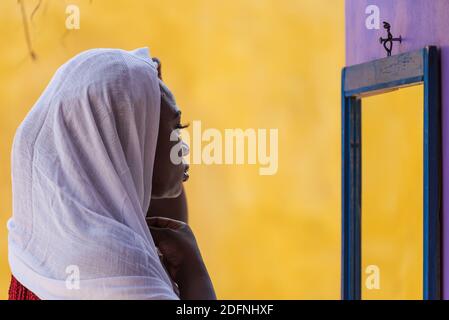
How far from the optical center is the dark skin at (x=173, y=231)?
1210 mm

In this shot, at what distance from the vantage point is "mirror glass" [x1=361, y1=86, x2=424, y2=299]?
3.00 metres

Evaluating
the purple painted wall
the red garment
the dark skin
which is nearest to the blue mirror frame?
the purple painted wall

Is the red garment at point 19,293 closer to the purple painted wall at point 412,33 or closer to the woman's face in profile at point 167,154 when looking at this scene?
the woman's face in profile at point 167,154

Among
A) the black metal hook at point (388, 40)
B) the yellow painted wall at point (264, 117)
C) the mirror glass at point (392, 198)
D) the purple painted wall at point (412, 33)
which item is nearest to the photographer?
the purple painted wall at point (412, 33)

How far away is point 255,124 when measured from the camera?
370 centimetres

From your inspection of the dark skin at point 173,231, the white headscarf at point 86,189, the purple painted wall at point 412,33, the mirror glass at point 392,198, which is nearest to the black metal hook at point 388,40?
the purple painted wall at point 412,33

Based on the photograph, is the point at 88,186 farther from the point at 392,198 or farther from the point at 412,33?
the point at 392,198

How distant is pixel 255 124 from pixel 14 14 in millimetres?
1296

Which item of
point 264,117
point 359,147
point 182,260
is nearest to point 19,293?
point 182,260

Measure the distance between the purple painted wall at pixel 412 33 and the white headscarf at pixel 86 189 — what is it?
43.7 inches

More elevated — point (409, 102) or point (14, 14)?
point (14, 14)

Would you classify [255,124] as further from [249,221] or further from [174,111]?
[174,111]
